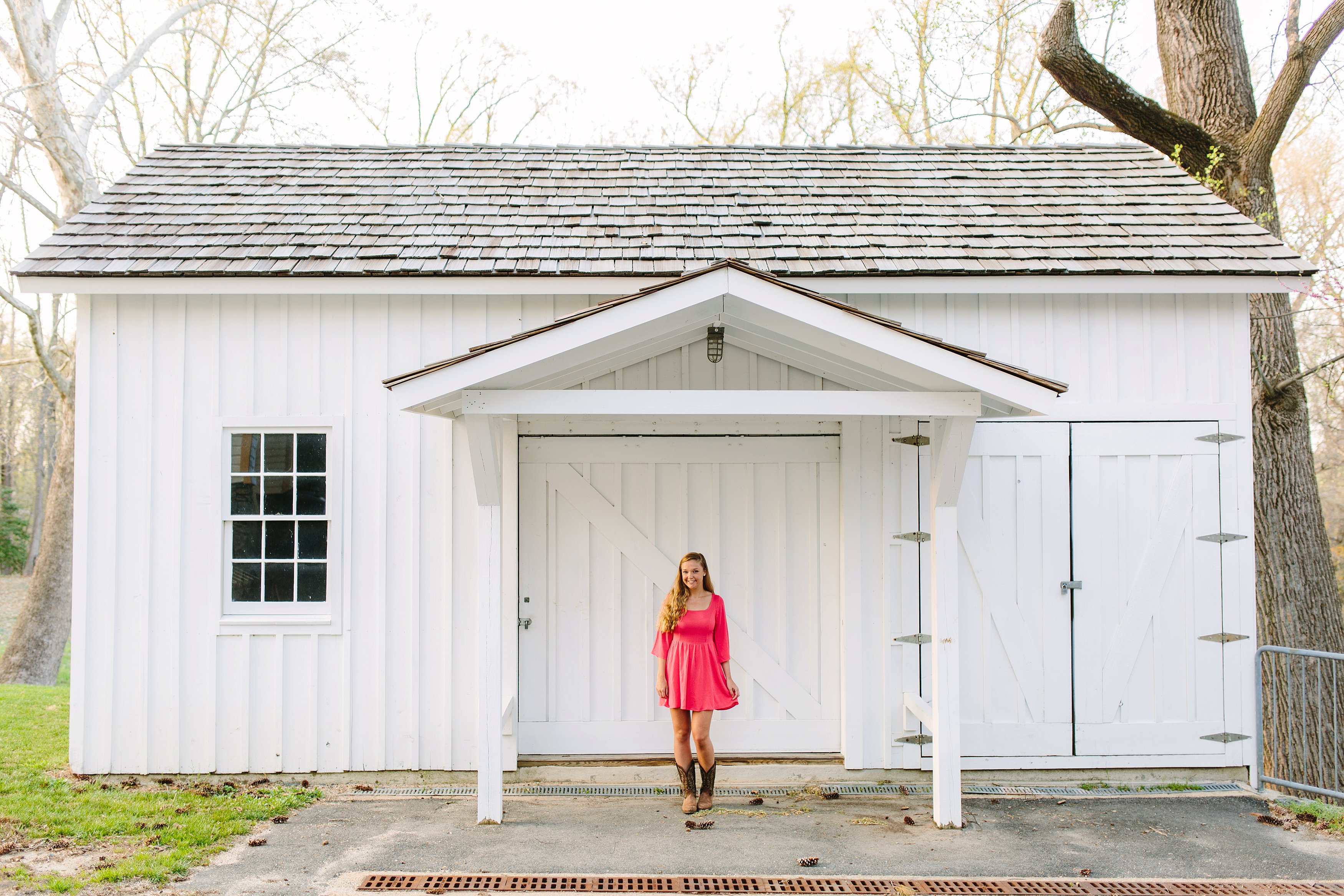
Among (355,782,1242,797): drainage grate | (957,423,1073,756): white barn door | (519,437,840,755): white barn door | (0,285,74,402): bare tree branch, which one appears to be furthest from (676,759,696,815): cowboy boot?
(0,285,74,402): bare tree branch

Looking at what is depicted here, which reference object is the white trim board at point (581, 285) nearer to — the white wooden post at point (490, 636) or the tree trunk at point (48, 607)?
the white wooden post at point (490, 636)

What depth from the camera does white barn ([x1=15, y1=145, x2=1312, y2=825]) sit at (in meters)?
6.47

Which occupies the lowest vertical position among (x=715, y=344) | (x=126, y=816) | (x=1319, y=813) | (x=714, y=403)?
(x=1319, y=813)

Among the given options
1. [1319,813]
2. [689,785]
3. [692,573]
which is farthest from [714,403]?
[1319,813]

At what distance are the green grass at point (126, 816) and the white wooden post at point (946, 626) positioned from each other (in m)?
4.11

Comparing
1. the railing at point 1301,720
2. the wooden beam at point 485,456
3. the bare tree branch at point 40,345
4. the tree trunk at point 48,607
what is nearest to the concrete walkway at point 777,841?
the wooden beam at point 485,456

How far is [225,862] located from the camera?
500 centimetres

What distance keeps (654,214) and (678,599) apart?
3315 mm

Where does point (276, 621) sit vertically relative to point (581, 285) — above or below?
below

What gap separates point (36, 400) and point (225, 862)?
91.2 feet

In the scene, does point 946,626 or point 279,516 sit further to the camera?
point 279,516

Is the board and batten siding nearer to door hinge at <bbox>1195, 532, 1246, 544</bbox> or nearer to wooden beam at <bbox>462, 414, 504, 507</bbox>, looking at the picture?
door hinge at <bbox>1195, 532, 1246, 544</bbox>

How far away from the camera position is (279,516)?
21.5 feet

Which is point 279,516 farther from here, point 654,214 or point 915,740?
point 915,740
